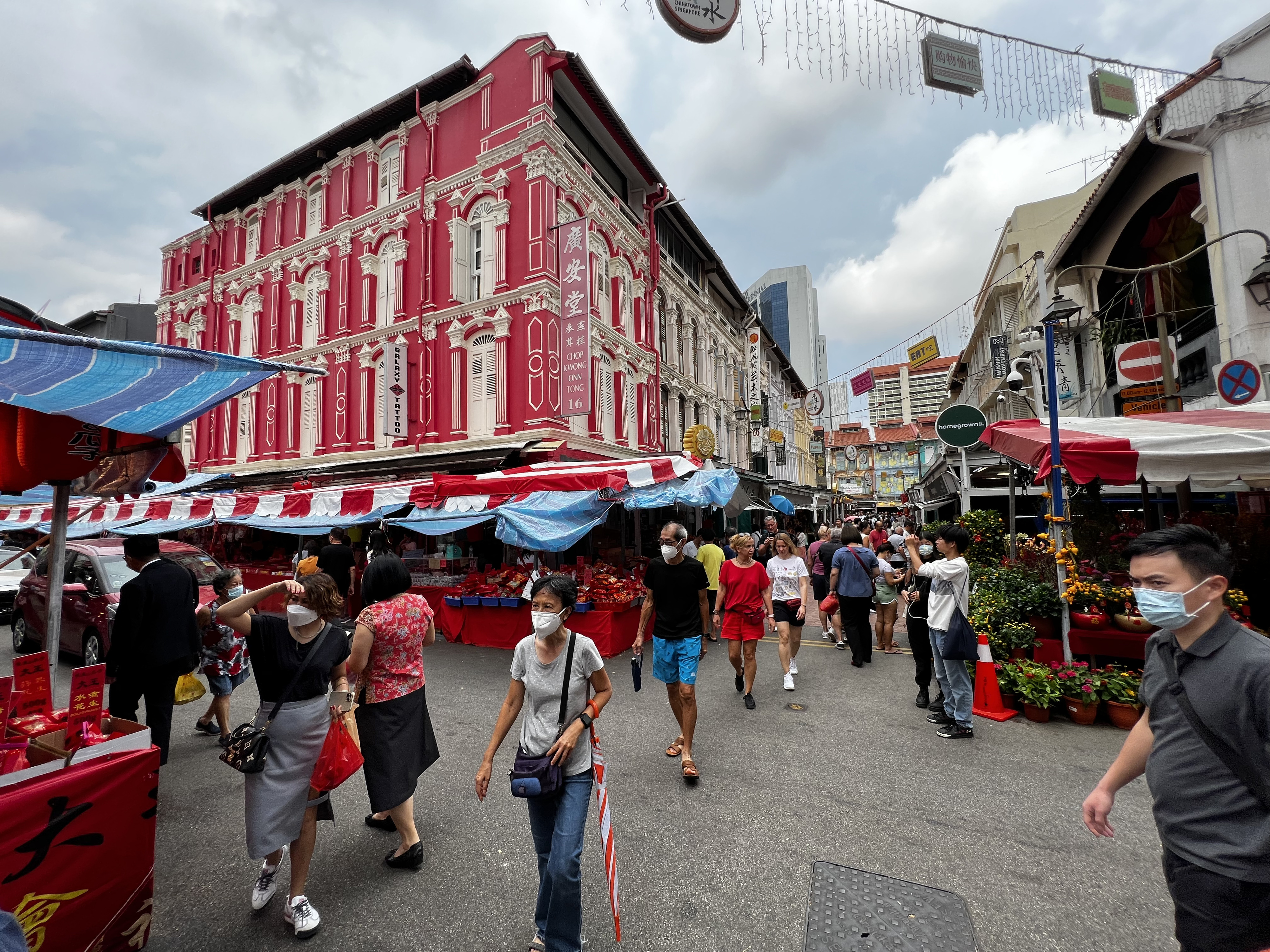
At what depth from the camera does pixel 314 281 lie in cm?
1752

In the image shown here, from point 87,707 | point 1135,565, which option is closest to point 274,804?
point 87,707

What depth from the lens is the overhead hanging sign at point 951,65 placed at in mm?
5465

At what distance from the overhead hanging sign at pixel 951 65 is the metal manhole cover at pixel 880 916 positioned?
23.4 ft

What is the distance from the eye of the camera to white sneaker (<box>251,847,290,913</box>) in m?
2.83

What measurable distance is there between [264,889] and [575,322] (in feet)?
40.3

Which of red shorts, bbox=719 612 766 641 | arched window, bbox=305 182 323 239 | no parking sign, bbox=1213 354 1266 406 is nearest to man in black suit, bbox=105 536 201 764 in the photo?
red shorts, bbox=719 612 766 641

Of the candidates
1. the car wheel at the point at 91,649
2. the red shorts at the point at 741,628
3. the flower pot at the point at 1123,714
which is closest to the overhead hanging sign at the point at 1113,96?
the flower pot at the point at 1123,714

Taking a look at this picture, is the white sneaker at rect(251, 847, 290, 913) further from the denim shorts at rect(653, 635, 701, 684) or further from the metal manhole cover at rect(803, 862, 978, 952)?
the metal manhole cover at rect(803, 862, 978, 952)

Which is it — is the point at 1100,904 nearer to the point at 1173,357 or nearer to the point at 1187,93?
the point at 1173,357

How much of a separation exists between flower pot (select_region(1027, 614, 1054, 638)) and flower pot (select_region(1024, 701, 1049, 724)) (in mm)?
1050

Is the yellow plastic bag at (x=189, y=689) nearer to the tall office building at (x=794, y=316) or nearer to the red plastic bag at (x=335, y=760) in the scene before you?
the red plastic bag at (x=335, y=760)

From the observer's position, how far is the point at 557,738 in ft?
8.43

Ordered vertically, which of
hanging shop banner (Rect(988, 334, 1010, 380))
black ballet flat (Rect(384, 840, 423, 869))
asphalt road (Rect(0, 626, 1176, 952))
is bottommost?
asphalt road (Rect(0, 626, 1176, 952))

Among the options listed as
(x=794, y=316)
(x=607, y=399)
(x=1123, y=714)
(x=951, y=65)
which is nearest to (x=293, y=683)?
(x=1123, y=714)
